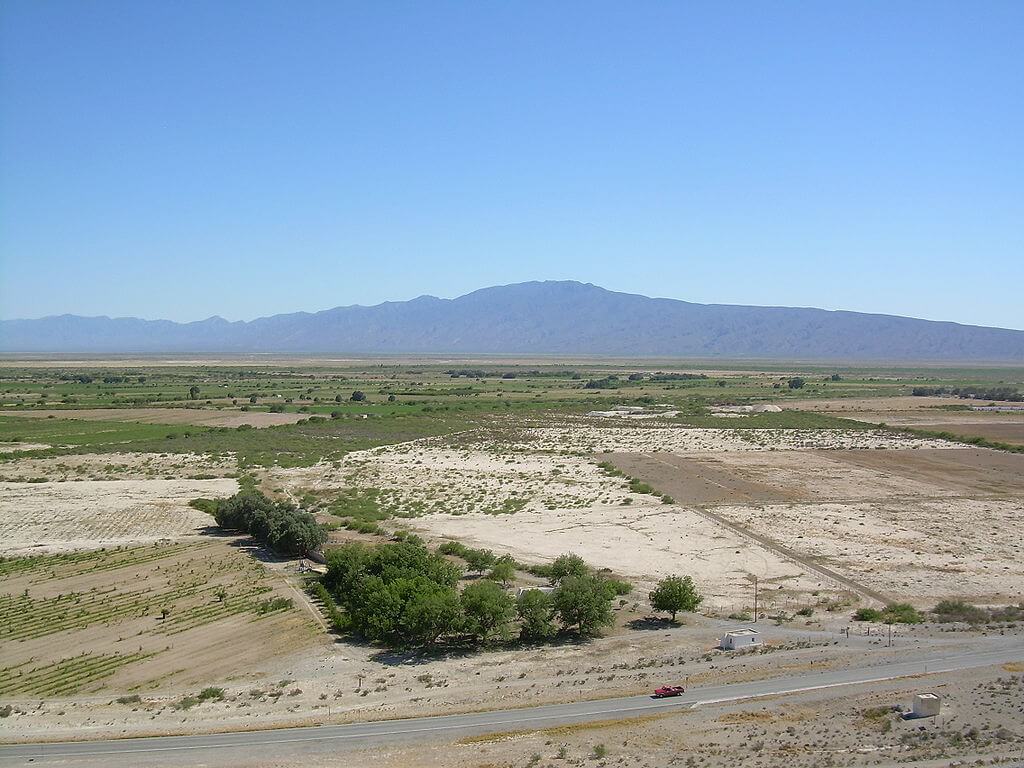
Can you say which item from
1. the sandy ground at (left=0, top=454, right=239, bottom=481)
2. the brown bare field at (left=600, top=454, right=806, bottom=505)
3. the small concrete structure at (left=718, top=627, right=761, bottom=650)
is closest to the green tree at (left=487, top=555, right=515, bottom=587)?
the small concrete structure at (left=718, top=627, right=761, bottom=650)

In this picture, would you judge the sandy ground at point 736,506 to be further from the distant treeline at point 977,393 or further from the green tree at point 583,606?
the distant treeline at point 977,393

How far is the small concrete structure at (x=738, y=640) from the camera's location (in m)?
25.7

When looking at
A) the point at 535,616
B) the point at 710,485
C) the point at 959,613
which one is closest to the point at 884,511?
the point at 710,485

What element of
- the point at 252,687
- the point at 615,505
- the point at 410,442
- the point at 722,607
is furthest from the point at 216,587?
the point at 410,442

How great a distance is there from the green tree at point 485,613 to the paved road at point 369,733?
498 centimetres

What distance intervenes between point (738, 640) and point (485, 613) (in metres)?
7.74

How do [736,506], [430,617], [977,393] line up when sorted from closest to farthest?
[430,617] < [736,506] < [977,393]

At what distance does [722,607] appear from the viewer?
30.5 m

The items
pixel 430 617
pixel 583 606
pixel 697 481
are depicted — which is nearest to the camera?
pixel 430 617

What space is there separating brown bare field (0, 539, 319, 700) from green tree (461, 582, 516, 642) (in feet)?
16.6

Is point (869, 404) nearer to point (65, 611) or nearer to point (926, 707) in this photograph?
point (926, 707)

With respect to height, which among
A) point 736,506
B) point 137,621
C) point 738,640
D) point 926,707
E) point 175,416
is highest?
point 175,416

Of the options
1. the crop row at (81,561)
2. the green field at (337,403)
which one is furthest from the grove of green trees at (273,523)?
the green field at (337,403)

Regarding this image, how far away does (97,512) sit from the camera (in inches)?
1768
